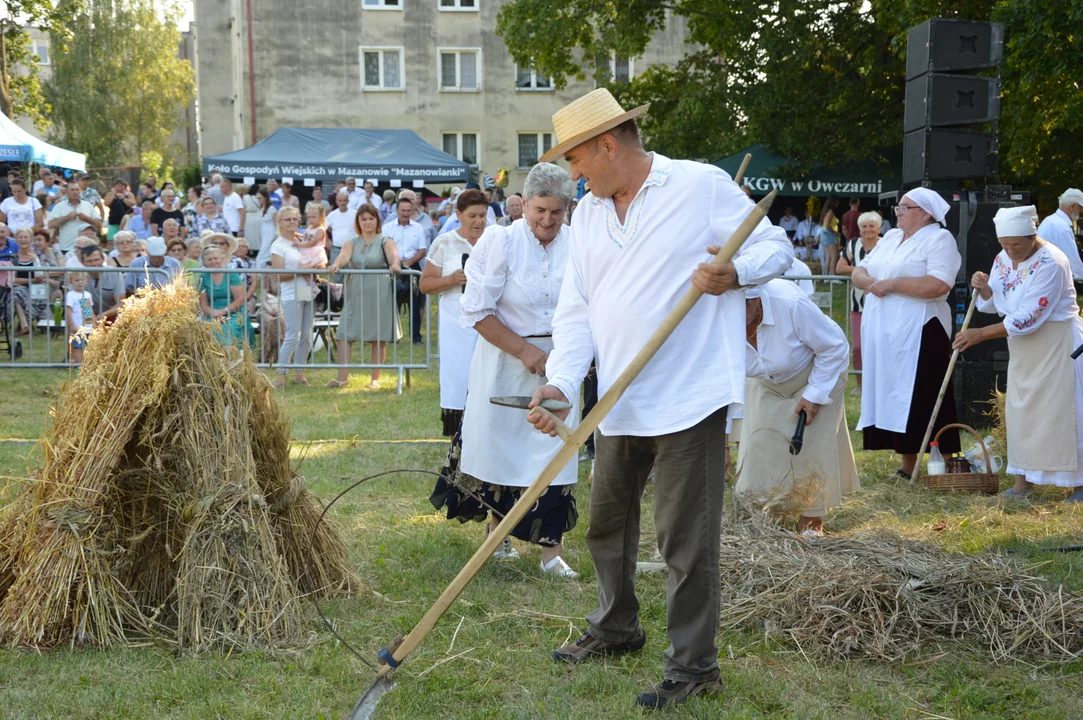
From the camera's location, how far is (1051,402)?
7375 millimetres

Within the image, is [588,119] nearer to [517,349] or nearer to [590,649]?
[517,349]

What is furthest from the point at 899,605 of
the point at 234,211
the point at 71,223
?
the point at 234,211

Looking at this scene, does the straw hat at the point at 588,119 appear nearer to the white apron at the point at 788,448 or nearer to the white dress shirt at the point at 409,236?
the white apron at the point at 788,448

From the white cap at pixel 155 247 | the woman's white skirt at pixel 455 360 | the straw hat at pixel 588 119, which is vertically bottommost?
the woman's white skirt at pixel 455 360

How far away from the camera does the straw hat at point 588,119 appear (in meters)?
3.79

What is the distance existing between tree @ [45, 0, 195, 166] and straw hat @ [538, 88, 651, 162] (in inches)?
2069

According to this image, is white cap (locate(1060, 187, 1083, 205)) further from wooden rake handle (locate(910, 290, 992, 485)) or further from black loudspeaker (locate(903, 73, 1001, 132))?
wooden rake handle (locate(910, 290, 992, 485))

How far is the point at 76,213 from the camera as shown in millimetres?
16688

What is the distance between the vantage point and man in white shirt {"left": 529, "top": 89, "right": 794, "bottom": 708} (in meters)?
3.75

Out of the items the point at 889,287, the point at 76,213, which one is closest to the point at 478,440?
the point at 889,287

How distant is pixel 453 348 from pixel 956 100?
531cm

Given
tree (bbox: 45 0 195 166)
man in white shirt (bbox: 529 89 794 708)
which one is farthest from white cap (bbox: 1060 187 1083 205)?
tree (bbox: 45 0 195 166)

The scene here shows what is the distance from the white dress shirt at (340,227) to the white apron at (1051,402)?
38.8ft

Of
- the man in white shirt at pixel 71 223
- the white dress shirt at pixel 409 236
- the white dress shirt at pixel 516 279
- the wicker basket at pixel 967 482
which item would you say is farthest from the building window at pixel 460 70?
the white dress shirt at pixel 516 279
